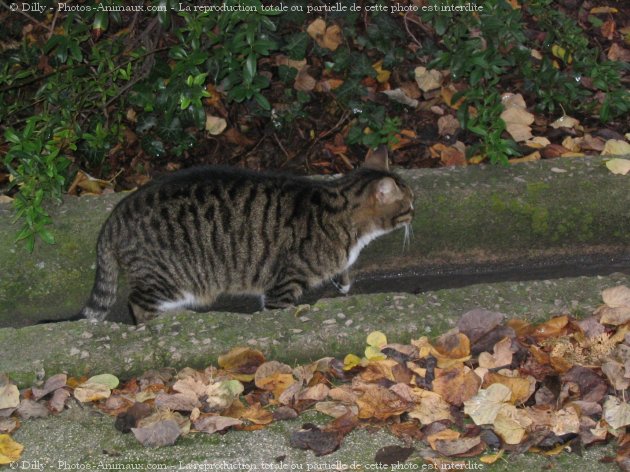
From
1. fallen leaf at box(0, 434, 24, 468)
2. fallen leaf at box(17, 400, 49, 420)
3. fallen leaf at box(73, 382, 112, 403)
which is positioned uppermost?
fallen leaf at box(73, 382, 112, 403)

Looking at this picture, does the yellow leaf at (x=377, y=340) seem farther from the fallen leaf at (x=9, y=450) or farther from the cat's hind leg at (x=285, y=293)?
the fallen leaf at (x=9, y=450)

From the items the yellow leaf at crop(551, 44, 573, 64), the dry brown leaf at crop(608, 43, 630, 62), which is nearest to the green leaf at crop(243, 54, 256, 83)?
the yellow leaf at crop(551, 44, 573, 64)

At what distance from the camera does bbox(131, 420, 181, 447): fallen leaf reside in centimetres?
319

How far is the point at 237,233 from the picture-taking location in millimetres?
4445

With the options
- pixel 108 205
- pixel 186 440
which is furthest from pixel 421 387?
pixel 108 205

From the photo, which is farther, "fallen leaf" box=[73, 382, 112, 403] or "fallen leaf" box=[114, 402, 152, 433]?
"fallen leaf" box=[73, 382, 112, 403]

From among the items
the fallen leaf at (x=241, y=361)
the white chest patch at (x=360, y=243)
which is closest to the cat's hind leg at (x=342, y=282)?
the white chest patch at (x=360, y=243)

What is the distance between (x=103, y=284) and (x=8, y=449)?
50.7 inches

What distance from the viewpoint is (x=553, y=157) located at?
541 centimetres

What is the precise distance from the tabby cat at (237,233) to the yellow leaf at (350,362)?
96cm

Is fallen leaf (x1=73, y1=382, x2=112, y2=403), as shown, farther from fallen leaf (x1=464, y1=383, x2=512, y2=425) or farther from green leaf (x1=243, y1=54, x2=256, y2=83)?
green leaf (x1=243, y1=54, x2=256, y2=83)

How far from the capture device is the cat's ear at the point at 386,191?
4422mm

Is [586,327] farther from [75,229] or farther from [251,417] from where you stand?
[75,229]

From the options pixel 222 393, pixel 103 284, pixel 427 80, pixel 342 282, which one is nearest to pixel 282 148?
pixel 427 80
